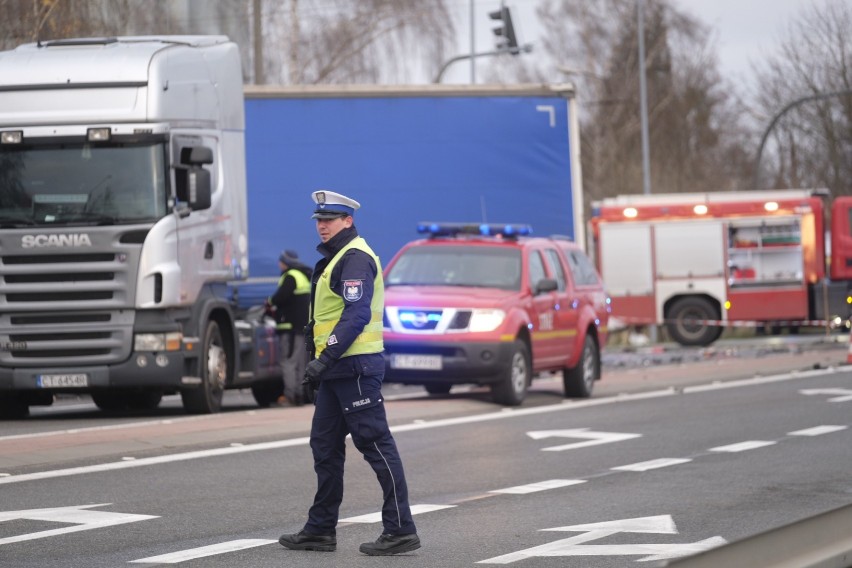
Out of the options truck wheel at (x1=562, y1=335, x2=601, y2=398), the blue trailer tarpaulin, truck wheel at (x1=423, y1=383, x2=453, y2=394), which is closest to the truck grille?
the blue trailer tarpaulin

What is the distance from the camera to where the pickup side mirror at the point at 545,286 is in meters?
18.5

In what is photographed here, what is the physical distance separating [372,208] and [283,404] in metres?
2.83

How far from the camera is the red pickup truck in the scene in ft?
58.3

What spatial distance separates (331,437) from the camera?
8.69 meters

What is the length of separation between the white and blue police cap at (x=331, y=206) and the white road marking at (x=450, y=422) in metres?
4.02

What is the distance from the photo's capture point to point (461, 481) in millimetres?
11633

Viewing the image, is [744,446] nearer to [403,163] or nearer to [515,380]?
[515,380]

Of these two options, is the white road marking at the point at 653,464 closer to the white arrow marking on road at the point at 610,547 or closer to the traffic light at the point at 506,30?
the white arrow marking on road at the point at 610,547

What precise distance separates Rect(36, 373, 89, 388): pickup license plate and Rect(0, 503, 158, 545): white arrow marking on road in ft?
19.2

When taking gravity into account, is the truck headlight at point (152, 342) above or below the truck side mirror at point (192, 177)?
below

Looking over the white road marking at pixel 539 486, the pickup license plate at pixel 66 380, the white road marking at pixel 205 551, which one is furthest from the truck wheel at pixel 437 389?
the white road marking at pixel 205 551

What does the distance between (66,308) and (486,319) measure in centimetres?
450

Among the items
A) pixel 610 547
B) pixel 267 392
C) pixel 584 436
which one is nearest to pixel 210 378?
pixel 267 392

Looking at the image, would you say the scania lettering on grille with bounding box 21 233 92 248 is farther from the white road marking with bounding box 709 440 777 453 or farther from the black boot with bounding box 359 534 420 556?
the black boot with bounding box 359 534 420 556
